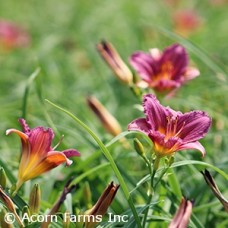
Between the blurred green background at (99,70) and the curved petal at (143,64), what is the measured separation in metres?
0.13

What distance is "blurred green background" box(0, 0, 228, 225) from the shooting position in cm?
184

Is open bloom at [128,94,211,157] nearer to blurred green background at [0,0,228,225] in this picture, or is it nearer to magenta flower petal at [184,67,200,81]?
blurred green background at [0,0,228,225]

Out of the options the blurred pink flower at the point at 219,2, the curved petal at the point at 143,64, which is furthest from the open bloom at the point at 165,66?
the blurred pink flower at the point at 219,2

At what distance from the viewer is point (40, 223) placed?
125cm

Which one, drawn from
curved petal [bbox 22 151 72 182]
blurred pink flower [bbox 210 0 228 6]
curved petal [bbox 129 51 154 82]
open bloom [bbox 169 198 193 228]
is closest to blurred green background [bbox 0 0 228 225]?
blurred pink flower [bbox 210 0 228 6]

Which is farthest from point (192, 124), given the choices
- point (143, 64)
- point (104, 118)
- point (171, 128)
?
point (104, 118)

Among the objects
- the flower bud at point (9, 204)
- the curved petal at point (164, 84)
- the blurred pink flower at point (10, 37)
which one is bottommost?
the curved petal at point (164, 84)

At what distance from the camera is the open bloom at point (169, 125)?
1214 mm

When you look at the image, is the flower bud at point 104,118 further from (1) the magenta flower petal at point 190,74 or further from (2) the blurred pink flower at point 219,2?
(2) the blurred pink flower at point 219,2

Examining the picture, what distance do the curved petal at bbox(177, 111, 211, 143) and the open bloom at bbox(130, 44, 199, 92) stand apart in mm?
421

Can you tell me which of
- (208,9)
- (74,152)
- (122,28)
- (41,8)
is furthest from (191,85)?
(41,8)

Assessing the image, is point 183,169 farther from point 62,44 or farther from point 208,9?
point 208,9

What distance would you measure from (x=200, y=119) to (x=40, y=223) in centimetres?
39

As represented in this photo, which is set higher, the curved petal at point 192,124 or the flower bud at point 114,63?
the flower bud at point 114,63
